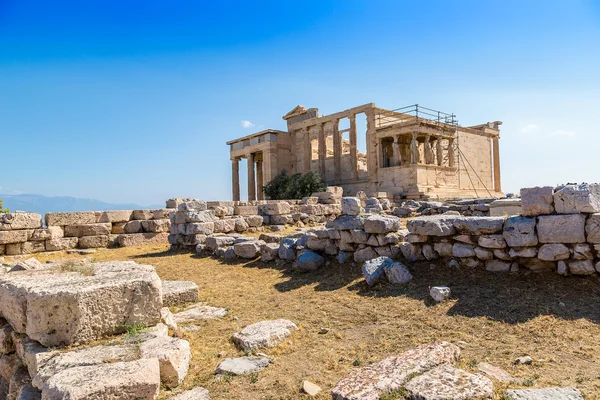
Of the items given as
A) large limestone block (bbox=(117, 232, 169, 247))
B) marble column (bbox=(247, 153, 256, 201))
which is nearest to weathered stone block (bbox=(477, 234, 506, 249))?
large limestone block (bbox=(117, 232, 169, 247))

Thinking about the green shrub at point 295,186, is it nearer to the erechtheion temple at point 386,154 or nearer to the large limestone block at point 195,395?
the erechtheion temple at point 386,154

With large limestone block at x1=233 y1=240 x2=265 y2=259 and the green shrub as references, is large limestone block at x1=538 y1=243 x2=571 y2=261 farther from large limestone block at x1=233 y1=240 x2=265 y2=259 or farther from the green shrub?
the green shrub

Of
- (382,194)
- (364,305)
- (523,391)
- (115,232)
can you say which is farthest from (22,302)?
(382,194)

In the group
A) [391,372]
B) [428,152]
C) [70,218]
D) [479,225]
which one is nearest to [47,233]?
[70,218]

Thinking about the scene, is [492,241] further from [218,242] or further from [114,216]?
[114,216]

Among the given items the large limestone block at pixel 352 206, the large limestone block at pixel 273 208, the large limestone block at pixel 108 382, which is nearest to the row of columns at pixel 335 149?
the large limestone block at pixel 273 208

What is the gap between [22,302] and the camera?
4047 mm

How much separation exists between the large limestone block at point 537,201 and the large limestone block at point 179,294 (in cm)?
512

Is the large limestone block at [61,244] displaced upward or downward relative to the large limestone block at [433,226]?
downward

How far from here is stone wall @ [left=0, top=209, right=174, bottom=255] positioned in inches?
457

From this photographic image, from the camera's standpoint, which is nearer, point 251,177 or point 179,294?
point 179,294

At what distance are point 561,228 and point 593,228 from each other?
35 centimetres

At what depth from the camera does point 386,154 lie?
2875cm

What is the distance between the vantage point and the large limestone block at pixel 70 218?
12594 millimetres
